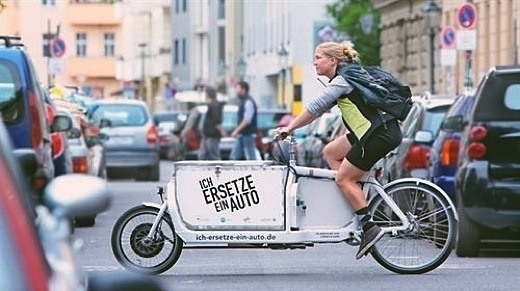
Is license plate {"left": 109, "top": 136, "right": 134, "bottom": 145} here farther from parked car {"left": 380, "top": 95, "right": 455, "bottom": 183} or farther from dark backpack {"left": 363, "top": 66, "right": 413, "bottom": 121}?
dark backpack {"left": 363, "top": 66, "right": 413, "bottom": 121}

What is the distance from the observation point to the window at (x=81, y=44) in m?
122

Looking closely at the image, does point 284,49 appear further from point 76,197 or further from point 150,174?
point 76,197

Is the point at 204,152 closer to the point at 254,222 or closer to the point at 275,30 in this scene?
the point at 254,222

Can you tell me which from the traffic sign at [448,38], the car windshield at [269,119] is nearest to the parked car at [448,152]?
the traffic sign at [448,38]

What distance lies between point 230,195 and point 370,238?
102 centimetres

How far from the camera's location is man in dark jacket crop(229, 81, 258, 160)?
3453 cm

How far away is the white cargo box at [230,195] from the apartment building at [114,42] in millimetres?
100369

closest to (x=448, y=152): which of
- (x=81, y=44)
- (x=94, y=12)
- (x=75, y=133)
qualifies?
(x=75, y=133)

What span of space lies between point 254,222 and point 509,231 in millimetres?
3446

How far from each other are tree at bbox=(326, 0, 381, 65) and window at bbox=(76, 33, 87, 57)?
50382 millimetres

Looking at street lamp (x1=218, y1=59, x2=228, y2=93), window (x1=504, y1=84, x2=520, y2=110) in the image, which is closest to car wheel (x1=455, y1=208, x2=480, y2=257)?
window (x1=504, y1=84, x2=520, y2=110)

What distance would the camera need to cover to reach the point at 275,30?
85.9 m

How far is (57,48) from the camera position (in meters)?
51.7

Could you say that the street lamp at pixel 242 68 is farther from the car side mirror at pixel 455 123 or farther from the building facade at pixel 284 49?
the car side mirror at pixel 455 123
